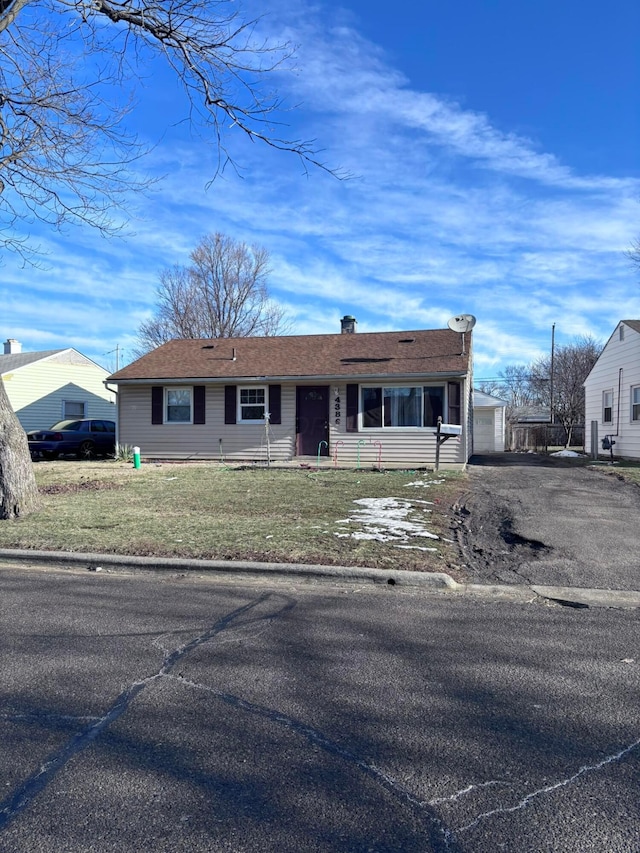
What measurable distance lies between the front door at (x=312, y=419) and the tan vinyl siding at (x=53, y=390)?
49.7 ft

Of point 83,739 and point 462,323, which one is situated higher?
point 462,323

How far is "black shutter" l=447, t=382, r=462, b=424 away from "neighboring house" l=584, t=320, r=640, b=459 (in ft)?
19.3

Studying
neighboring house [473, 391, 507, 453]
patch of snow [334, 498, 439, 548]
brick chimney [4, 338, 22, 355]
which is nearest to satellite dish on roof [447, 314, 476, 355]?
patch of snow [334, 498, 439, 548]

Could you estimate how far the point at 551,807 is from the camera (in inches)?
99.0

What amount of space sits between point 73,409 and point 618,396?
24.0 meters

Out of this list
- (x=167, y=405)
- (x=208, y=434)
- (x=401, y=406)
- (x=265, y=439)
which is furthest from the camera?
(x=167, y=405)

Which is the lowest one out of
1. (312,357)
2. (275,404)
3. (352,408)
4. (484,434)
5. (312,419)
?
(484,434)

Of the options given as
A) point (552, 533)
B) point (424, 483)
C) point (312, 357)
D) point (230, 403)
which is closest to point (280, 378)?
point (312, 357)

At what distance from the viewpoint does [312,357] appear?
20047 mm

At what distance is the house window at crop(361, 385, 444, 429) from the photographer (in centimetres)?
1820

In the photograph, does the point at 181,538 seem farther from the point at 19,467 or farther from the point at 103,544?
the point at 19,467

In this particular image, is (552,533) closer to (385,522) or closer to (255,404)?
(385,522)

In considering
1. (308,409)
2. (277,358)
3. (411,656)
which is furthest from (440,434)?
(411,656)

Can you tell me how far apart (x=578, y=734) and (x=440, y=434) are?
13.1 meters
